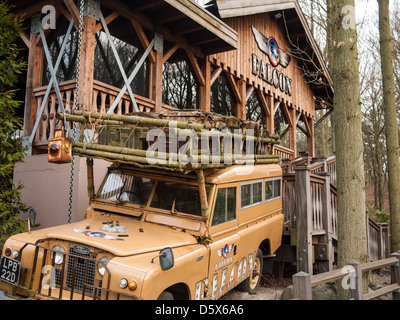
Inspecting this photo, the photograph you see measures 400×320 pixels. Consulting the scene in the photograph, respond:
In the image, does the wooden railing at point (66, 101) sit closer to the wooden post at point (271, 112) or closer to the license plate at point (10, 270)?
the license plate at point (10, 270)

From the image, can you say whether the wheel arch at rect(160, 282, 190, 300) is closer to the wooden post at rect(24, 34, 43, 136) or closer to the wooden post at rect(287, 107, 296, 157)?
the wooden post at rect(24, 34, 43, 136)

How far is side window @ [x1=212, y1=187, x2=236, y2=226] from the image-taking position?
4.70 meters

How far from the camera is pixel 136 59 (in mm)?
9242

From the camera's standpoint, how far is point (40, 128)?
25.1ft

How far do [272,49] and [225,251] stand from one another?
1200cm

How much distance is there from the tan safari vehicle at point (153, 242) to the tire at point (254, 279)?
2cm

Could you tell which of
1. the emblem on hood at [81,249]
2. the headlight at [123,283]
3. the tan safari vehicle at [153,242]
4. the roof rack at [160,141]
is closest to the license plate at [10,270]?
the tan safari vehicle at [153,242]

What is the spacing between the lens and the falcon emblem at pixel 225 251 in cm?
461

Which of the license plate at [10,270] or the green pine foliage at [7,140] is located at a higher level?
the green pine foliage at [7,140]

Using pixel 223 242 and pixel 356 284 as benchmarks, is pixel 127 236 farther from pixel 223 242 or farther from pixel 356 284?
pixel 356 284

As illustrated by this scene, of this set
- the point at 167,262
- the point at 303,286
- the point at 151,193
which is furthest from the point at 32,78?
the point at 303,286

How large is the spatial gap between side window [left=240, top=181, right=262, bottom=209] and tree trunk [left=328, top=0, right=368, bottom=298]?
1432 millimetres

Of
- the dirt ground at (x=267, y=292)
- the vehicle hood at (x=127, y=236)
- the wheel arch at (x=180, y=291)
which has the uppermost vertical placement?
the vehicle hood at (x=127, y=236)
